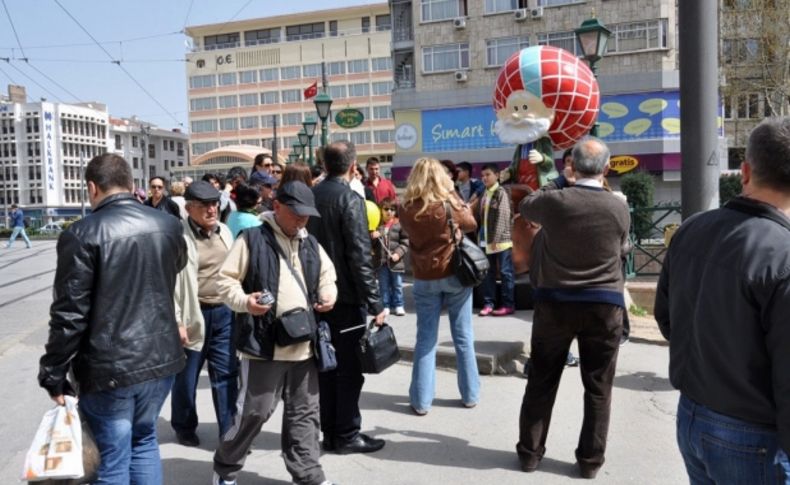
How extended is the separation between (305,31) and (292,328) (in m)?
82.3

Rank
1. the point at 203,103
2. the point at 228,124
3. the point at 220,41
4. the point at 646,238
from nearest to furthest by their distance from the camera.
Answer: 1. the point at 646,238
2. the point at 228,124
3. the point at 203,103
4. the point at 220,41

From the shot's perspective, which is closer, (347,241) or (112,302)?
(112,302)

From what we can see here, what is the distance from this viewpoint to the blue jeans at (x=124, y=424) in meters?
3.09

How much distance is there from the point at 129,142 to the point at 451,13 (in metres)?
86.4

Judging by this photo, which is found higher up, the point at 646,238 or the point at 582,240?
the point at 582,240

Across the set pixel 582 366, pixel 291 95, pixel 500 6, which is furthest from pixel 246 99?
pixel 582 366

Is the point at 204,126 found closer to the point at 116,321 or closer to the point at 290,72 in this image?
the point at 290,72

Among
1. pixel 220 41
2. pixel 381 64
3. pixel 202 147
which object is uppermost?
pixel 220 41

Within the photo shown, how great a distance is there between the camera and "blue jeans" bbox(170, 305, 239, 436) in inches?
182

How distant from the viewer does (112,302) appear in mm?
3064

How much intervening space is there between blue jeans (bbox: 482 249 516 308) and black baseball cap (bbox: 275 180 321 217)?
486 cm

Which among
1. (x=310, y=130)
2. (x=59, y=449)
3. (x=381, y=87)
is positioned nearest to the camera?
(x=59, y=449)

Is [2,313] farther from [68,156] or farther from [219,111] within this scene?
[68,156]

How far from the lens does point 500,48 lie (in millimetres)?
37500
